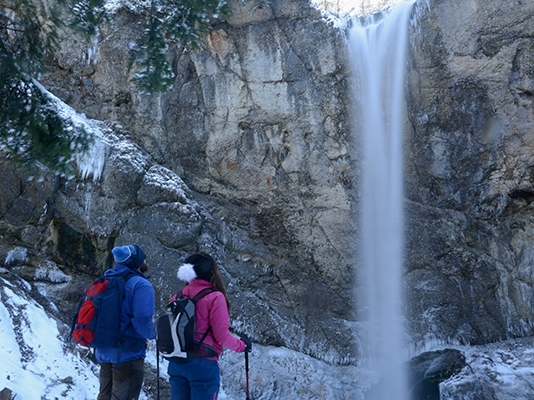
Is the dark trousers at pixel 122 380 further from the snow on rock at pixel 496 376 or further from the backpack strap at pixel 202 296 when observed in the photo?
the snow on rock at pixel 496 376

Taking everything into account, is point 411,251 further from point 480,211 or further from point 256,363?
point 256,363

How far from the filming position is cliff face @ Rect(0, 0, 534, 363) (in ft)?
25.8

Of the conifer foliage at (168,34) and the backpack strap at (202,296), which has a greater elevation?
the conifer foliage at (168,34)

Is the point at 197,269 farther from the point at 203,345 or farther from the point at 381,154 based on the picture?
the point at 381,154

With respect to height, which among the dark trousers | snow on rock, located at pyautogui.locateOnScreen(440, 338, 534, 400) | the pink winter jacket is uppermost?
the pink winter jacket

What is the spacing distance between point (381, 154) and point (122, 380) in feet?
19.9

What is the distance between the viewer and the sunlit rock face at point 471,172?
7781 millimetres

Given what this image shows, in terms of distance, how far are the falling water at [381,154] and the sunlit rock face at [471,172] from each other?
0.22m

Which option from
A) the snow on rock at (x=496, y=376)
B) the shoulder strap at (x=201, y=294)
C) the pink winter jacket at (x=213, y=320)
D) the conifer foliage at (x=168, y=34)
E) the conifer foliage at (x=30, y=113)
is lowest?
the snow on rock at (x=496, y=376)

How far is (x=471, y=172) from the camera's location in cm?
824

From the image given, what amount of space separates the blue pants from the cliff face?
4147mm

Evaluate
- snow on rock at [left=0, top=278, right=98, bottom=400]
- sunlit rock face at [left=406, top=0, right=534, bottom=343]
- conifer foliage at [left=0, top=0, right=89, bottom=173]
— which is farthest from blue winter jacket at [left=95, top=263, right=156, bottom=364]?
sunlit rock face at [left=406, top=0, right=534, bottom=343]

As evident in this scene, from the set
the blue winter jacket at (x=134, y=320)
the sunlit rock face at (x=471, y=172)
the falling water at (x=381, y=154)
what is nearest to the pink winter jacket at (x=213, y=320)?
the blue winter jacket at (x=134, y=320)

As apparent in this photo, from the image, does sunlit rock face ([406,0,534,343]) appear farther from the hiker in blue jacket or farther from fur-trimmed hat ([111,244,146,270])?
fur-trimmed hat ([111,244,146,270])
